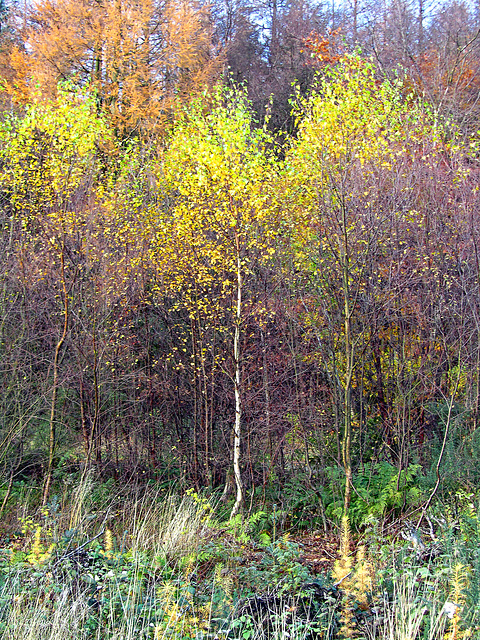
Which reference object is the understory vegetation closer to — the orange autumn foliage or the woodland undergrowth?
the woodland undergrowth

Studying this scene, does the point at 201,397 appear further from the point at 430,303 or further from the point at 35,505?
the point at 430,303

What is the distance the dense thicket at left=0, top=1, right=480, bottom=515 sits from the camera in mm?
7297

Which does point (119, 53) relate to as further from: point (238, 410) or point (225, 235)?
point (238, 410)

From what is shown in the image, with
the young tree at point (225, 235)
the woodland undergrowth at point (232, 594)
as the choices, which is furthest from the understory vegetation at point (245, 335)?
the woodland undergrowth at point (232, 594)

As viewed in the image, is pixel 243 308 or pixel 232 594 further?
pixel 243 308

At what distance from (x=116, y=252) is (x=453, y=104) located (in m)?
10.6

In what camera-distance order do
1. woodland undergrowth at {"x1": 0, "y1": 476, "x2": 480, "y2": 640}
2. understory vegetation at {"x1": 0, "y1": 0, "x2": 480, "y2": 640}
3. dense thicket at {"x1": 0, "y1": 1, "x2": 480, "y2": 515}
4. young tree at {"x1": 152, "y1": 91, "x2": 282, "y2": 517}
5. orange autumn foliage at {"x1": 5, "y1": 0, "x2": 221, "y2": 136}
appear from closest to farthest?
woodland undergrowth at {"x1": 0, "y1": 476, "x2": 480, "y2": 640} < understory vegetation at {"x1": 0, "y1": 0, "x2": 480, "y2": 640} < dense thicket at {"x1": 0, "y1": 1, "x2": 480, "y2": 515} < young tree at {"x1": 152, "y1": 91, "x2": 282, "y2": 517} < orange autumn foliage at {"x1": 5, "y1": 0, "x2": 221, "y2": 136}

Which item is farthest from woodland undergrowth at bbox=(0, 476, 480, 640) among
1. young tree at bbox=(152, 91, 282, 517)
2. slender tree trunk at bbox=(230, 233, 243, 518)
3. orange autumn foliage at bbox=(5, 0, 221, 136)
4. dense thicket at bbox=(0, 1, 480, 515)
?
orange autumn foliage at bbox=(5, 0, 221, 136)

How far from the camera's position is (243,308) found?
834 cm

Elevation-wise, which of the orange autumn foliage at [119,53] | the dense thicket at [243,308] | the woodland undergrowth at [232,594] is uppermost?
the orange autumn foliage at [119,53]

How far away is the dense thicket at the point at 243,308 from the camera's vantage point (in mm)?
7297

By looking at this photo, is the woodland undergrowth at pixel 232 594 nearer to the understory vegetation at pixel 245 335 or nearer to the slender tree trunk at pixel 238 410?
the understory vegetation at pixel 245 335

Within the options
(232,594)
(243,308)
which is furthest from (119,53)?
(232,594)

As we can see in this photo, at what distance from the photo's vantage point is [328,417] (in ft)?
26.9
